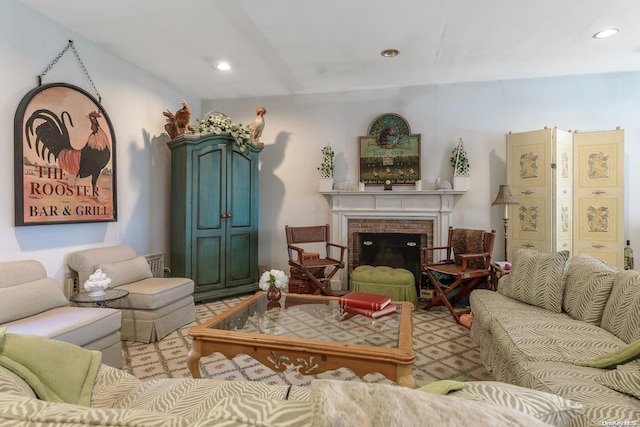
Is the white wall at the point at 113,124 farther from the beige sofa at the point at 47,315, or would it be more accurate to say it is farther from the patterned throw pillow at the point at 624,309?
the patterned throw pillow at the point at 624,309

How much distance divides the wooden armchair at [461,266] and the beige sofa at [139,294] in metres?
2.63

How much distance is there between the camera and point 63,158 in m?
3.01

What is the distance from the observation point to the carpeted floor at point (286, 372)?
2.30 meters

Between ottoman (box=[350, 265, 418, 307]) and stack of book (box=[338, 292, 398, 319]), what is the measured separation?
137 cm

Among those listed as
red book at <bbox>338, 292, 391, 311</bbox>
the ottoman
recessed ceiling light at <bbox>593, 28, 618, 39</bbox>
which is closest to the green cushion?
the ottoman

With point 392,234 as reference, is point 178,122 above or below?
above

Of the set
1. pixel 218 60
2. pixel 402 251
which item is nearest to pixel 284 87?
pixel 218 60

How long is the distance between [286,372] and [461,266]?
2354 mm

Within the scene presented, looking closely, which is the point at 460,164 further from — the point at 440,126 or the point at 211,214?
the point at 211,214

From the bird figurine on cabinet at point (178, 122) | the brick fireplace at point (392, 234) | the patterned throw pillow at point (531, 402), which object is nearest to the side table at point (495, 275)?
the brick fireplace at point (392, 234)

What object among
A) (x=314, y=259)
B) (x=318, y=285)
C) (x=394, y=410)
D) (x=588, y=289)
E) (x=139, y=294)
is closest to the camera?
(x=394, y=410)

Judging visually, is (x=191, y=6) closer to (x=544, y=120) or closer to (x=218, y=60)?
(x=218, y=60)

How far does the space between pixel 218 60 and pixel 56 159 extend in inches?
77.0

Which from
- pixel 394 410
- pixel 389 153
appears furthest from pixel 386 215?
pixel 394 410
